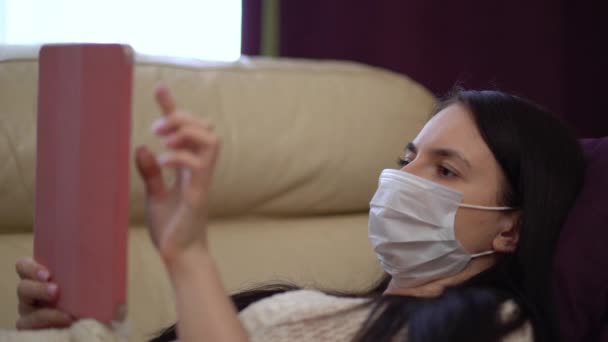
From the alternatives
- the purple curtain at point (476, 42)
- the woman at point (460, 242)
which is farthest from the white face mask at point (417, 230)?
the purple curtain at point (476, 42)

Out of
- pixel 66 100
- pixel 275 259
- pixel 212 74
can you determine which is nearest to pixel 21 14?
pixel 212 74

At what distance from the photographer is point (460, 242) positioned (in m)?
1.22

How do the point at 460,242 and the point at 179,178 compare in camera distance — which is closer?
the point at 179,178

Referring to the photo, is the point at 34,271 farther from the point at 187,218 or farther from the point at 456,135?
the point at 456,135

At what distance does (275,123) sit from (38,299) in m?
0.81

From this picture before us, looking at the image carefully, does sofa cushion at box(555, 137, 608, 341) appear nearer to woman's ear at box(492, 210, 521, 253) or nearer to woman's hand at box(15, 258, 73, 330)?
woman's ear at box(492, 210, 521, 253)

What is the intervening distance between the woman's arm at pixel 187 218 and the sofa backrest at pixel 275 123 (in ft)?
2.22

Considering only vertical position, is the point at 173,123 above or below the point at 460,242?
above

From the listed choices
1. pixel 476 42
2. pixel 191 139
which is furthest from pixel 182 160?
pixel 476 42

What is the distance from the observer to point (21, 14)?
1782mm

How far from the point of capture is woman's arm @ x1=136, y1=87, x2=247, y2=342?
75cm

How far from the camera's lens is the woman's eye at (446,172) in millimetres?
1227

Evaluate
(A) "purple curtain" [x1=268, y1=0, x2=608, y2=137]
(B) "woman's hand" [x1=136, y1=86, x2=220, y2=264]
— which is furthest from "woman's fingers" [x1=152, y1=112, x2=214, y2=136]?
(A) "purple curtain" [x1=268, y1=0, x2=608, y2=137]

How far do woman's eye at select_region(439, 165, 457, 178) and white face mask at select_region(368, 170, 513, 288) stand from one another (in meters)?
0.03
